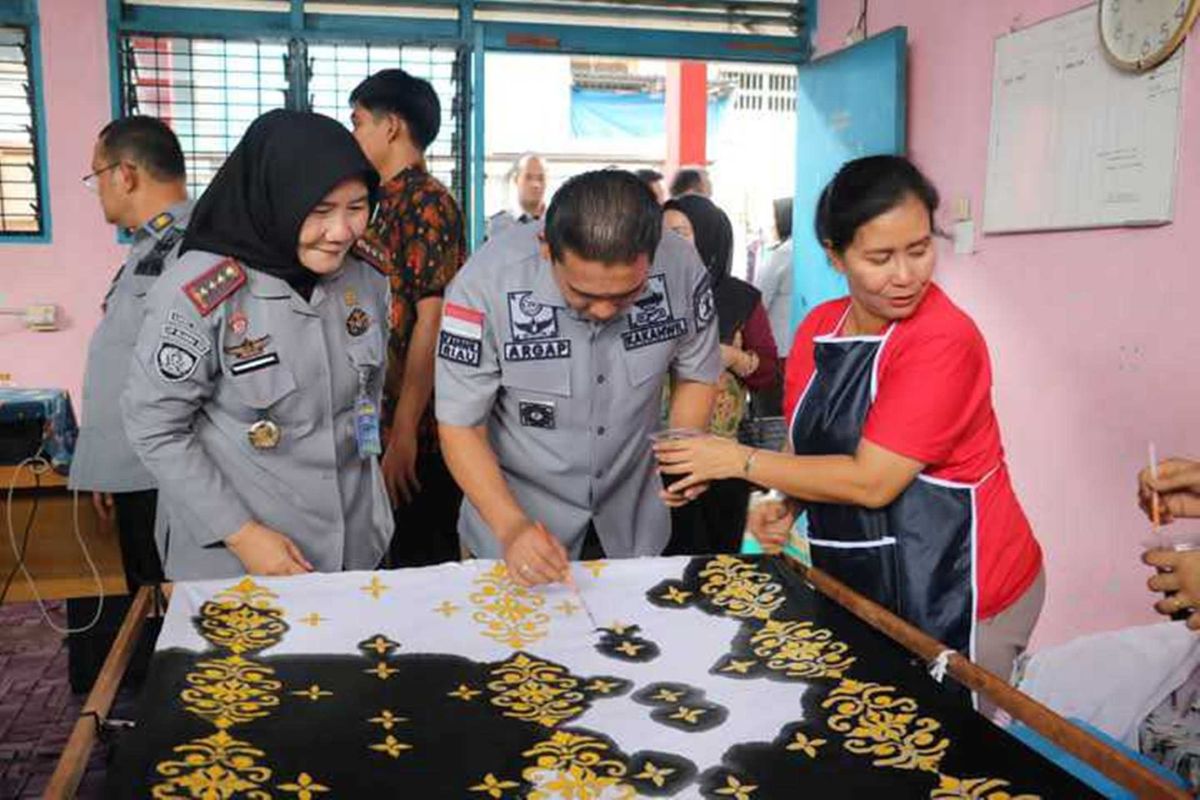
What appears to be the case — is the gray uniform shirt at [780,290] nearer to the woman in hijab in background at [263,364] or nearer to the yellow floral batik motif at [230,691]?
the woman in hijab in background at [263,364]

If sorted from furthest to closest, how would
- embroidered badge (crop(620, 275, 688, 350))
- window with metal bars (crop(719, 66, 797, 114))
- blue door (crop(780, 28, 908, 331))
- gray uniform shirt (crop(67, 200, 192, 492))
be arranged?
window with metal bars (crop(719, 66, 797, 114))
blue door (crop(780, 28, 908, 331))
gray uniform shirt (crop(67, 200, 192, 492))
embroidered badge (crop(620, 275, 688, 350))

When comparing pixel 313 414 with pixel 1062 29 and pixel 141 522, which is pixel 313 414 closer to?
pixel 141 522

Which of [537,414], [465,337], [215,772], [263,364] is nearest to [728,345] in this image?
[537,414]

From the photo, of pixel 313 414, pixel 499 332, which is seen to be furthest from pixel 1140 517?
pixel 313 414

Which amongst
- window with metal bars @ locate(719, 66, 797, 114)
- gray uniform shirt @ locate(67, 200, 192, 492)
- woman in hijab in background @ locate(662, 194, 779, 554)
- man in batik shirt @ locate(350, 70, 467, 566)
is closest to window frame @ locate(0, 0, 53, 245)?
gray uniform shirt @ locate(67, 200, 192, 492)

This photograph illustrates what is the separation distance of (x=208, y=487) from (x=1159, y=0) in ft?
7.59

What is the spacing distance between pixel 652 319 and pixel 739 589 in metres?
0.51

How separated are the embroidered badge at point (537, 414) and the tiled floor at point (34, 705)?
129 cm

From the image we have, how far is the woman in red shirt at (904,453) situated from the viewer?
1412 mm

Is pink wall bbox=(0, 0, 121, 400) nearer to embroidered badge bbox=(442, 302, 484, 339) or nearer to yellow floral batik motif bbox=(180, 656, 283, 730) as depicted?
embroidered badge bbox=(442, 302, 484, 339)

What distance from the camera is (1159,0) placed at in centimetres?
243

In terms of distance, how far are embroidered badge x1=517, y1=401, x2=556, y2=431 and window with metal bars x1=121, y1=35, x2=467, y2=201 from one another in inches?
102

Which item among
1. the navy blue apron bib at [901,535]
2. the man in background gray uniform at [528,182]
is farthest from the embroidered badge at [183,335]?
the man in background gray uniform at [528,182]

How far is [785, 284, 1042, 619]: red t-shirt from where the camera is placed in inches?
55.0
